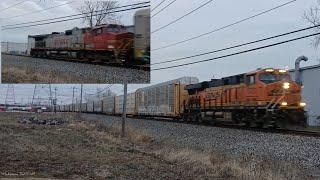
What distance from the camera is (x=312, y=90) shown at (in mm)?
43312

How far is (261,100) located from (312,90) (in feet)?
54.9

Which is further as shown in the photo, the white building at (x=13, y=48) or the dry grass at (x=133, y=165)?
the white building at (x=13, y=48)

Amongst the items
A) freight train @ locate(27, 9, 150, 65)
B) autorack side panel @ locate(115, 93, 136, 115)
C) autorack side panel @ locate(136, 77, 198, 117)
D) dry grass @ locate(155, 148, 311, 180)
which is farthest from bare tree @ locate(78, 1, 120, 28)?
autorack side panel @ locate(115, 93, 136, 115)

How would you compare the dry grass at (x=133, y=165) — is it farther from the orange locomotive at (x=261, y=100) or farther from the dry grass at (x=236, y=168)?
the orange locomotive at (x=261, y=100)

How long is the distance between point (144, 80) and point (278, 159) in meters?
7.44

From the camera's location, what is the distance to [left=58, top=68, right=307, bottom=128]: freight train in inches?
1057

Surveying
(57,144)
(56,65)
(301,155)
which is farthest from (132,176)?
(56,65)

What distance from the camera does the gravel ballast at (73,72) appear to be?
21.0 meters

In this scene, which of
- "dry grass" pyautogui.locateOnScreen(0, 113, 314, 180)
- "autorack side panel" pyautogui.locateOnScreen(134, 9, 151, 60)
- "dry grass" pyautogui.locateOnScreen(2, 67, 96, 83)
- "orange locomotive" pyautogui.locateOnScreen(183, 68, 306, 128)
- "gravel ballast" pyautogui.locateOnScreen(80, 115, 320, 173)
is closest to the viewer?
"dry grass" pyautogui.locateOnScreen(0, 113, 314, 180)

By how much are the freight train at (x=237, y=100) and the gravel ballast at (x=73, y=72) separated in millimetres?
8810

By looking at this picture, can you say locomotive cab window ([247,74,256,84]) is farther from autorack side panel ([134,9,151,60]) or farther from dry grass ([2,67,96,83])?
dry grass ([2,67,96,83])

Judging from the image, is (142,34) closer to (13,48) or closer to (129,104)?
(13,48)

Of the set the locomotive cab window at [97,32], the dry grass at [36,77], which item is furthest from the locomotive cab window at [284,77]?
the dry grass at [36,77]

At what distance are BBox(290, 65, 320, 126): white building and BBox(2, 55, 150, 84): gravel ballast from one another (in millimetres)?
25069
